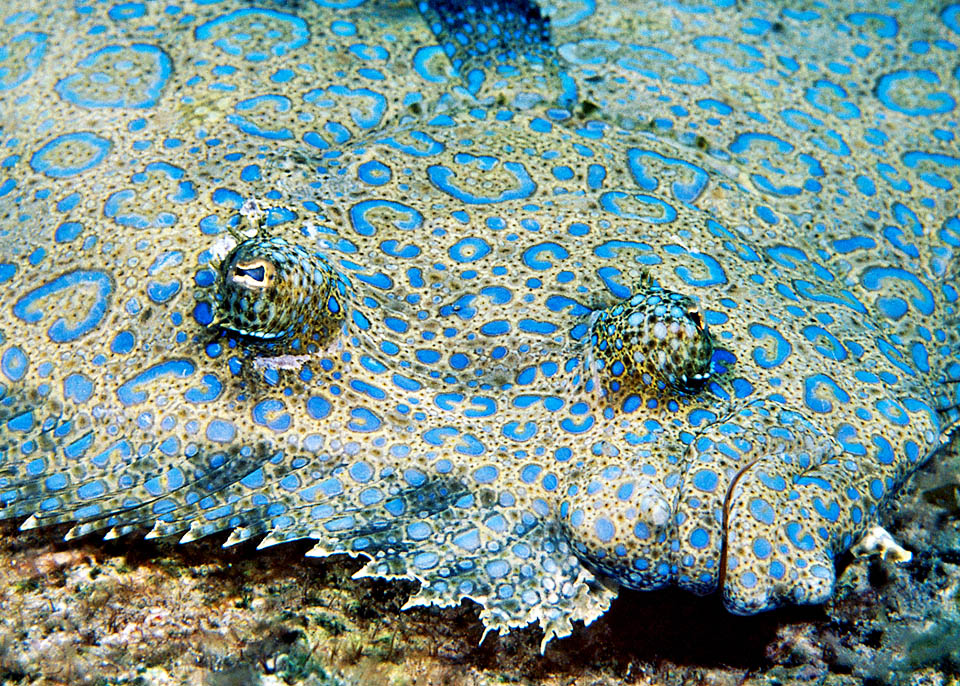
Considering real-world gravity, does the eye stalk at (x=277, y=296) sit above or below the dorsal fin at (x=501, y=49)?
below

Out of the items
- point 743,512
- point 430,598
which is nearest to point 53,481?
point 430,598

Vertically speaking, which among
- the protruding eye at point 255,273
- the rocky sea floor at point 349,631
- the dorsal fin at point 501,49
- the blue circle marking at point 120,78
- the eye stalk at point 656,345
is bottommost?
the rocky sea floor at point 349,631

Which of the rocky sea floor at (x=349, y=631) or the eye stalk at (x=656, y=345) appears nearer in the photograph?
the eye stalk at (x=656, y=345)

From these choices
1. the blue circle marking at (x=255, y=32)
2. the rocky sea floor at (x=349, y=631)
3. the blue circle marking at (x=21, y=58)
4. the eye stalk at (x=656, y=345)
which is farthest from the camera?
the blue circle marking at (x=255, y=32)

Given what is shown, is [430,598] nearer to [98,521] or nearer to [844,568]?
[98,521]

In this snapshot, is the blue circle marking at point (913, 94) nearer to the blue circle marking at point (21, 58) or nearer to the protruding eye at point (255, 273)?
the protruding eye at point (255, 273)

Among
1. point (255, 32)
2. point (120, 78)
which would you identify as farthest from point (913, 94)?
point (120, 78)

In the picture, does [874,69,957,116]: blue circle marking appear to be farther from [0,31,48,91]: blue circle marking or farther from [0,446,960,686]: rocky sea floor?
[0,31,48,91]: blue circle marking

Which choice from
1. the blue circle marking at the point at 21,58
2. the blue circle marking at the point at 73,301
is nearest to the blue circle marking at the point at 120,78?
the blue circle marking at the point at 21,58
